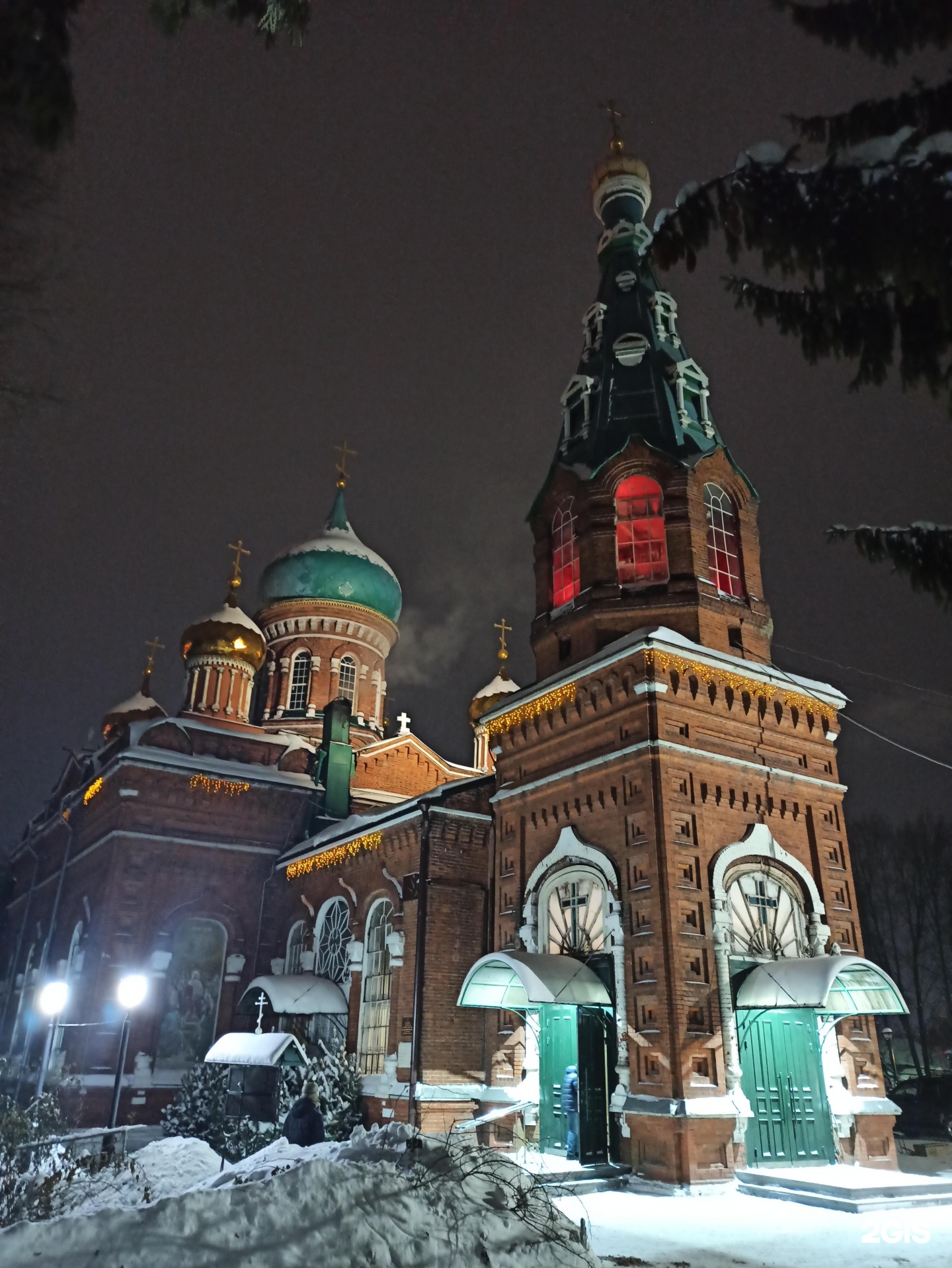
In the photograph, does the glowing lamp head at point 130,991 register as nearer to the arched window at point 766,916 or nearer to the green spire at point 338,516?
the arched window at point 766,916

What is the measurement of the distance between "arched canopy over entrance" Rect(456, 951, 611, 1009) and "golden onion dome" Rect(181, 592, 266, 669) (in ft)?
48.8

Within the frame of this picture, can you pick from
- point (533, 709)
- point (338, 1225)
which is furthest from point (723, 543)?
point (338, 1225)

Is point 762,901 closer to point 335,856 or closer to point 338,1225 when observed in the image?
point 338,1225

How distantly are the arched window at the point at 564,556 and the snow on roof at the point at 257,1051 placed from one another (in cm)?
802

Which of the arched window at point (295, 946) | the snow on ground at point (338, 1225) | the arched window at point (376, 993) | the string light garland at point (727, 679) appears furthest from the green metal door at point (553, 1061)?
the arched window at point (295, 946)

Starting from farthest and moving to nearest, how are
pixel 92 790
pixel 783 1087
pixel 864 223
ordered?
pixel 92 790 → pixel 783 1087 → pixel 864 223

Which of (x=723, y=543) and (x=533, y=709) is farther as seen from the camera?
(x=723, y=543)

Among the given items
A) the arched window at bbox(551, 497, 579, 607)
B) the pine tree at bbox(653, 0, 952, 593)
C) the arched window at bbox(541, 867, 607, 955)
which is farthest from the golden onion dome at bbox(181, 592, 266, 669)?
the pine tree at bbox(653, 0, 952, 593)

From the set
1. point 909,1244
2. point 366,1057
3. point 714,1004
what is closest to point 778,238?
point 909,1244

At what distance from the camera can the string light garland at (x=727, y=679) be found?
1292 centimetres

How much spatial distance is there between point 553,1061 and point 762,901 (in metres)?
3.63

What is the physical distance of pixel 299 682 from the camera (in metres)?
27.8

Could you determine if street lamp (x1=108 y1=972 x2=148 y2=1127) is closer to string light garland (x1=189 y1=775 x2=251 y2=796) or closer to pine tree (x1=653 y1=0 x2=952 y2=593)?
string light garland (x1=189 y1=775 x2=251 y2=796)

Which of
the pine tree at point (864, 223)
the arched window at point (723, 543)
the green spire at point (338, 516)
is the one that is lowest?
the pine tree at point (864, 223)
